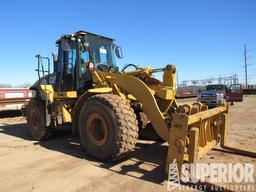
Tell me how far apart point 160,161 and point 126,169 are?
2.85ft

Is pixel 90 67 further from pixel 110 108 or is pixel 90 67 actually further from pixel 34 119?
pixel 34 119

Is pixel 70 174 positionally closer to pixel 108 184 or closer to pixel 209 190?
pixel 108 184

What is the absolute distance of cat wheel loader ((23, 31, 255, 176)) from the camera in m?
5.28

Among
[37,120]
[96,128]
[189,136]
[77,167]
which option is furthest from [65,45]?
[189,136]

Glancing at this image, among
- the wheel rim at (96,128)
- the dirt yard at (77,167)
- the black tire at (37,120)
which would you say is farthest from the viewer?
the black tire at (37,120)

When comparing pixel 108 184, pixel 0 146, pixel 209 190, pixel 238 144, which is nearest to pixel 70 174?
pixel 108 184

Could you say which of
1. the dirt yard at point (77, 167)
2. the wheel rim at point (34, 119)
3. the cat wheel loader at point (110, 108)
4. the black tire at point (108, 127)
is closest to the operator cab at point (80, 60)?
the cat wheel loader at point (110, 108)

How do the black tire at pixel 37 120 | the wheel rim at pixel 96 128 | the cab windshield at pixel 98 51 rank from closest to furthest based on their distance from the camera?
1. the wheel rim at pixel 96 128
2. the cab windshield at pixel 98 51
3. the black tire at pixel 37 120

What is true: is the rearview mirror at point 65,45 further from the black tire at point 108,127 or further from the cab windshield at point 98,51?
the black tire at point 108,127

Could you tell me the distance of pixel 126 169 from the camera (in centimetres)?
532

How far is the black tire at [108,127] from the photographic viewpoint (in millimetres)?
5406

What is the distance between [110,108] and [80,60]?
2.31 meters

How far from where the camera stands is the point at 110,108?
18.3 feet

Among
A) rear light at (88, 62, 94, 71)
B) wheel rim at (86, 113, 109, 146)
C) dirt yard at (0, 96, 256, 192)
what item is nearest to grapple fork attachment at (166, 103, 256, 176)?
dirt yard at (0, 96, 256, 192)
